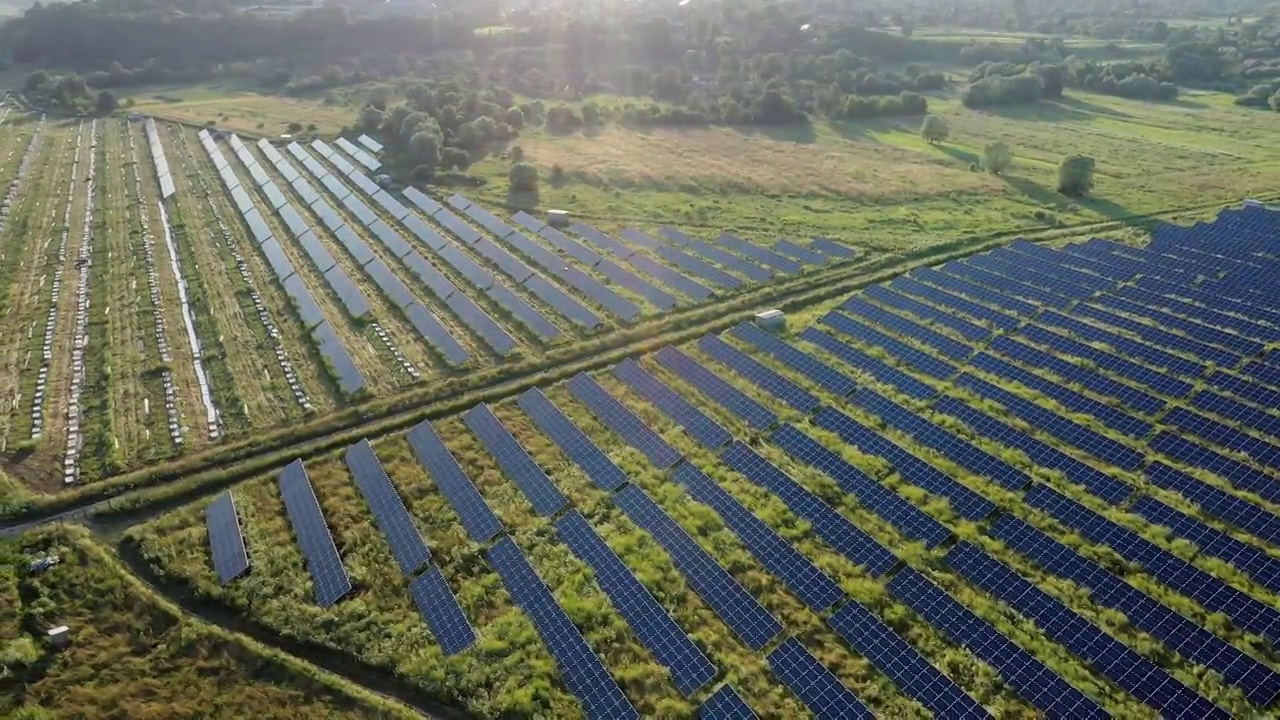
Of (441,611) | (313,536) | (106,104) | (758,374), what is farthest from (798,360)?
(106,104)

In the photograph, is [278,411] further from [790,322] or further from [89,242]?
[89,242]

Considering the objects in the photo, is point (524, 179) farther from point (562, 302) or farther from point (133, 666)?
point (133, 666)

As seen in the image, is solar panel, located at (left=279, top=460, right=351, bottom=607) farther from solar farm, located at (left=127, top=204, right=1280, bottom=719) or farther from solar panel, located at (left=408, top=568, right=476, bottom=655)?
solar panel, located at (left=408, top=568, right=476, bottom=655)

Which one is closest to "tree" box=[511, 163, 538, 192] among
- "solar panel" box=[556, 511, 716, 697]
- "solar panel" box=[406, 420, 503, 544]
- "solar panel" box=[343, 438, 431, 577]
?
"solar panel" box=[406, 420, 503, 544]

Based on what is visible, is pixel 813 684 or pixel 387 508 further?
pixel 387 508

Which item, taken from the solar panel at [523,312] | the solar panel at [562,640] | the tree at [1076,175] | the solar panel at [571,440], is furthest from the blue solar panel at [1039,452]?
the tree at [1076,175]

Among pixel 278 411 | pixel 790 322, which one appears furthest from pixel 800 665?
pixel 278 411

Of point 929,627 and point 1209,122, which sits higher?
point 1209,122
